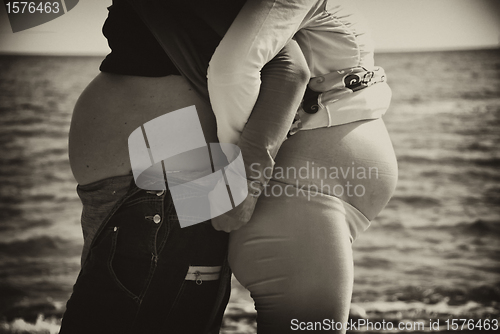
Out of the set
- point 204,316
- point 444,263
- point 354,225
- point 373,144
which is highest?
point 373,144

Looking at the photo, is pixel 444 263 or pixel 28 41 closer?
pixel 28 41

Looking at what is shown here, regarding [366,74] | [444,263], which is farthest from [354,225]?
[444,263]

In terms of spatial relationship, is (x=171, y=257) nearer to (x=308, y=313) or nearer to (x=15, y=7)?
(x=308, y=313)

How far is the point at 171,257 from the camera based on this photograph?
0.95 metres

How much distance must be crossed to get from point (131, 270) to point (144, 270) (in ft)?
0.09

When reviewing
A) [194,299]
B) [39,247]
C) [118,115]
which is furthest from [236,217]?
[39,247]

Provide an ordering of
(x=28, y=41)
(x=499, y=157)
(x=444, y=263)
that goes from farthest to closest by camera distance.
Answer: (x=499, y=157)
(x=444, y=263)
(x=28, y=41)

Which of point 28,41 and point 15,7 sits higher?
point 15,7

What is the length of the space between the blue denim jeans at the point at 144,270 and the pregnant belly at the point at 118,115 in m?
0.08

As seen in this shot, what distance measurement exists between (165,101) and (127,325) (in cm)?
46

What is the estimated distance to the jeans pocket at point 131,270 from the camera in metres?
0.95

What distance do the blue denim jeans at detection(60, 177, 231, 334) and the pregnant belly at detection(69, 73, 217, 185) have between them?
3.3 inches

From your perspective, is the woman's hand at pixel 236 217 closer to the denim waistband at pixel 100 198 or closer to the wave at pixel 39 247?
the denim waistband at pixel 100 198

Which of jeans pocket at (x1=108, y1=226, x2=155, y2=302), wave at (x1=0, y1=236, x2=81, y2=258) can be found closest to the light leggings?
jeans pocket at (x1=108, y1=226, x2=155, y2=302)
